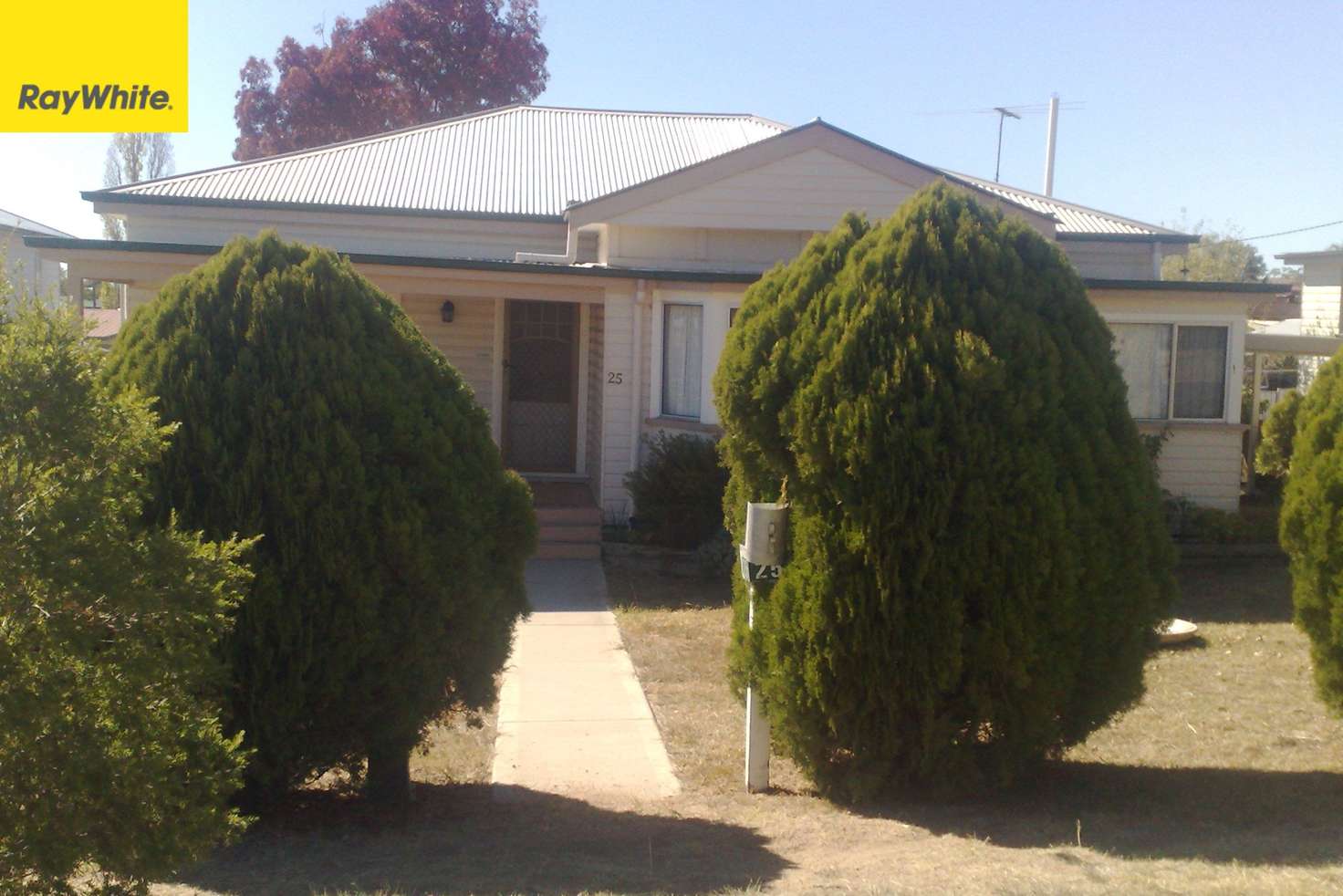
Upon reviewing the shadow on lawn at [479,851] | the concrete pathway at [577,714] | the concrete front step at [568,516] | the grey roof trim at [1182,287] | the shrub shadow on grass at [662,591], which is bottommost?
the concrete pathway at [577,714]

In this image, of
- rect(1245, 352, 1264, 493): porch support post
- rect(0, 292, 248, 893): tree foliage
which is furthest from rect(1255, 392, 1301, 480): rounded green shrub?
rect(0, 292, 248, 893): tree foliage

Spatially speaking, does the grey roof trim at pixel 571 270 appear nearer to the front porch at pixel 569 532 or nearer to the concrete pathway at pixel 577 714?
the front porch at pixel 569 532

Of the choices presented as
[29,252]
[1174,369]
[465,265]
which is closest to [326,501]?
[465,265]

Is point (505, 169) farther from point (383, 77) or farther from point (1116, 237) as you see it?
point (383, 77)

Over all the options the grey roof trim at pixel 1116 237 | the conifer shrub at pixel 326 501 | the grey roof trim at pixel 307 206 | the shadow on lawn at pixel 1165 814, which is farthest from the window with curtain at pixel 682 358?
the conifer shrub at pixel 326 501

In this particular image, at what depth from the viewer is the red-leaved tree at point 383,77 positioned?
36.2 metres

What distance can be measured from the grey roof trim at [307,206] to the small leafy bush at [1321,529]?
36.4 feet

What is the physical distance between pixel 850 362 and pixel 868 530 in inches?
28.2

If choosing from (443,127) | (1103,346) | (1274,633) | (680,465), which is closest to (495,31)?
(443,127)

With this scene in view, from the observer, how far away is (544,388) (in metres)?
16.2

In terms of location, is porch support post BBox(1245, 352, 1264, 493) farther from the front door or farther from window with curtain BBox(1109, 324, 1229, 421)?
the front door

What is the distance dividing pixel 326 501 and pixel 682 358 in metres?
8.59

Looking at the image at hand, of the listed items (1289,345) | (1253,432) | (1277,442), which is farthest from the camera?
(1289,345)

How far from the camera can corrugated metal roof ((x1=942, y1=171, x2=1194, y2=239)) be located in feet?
53.3
